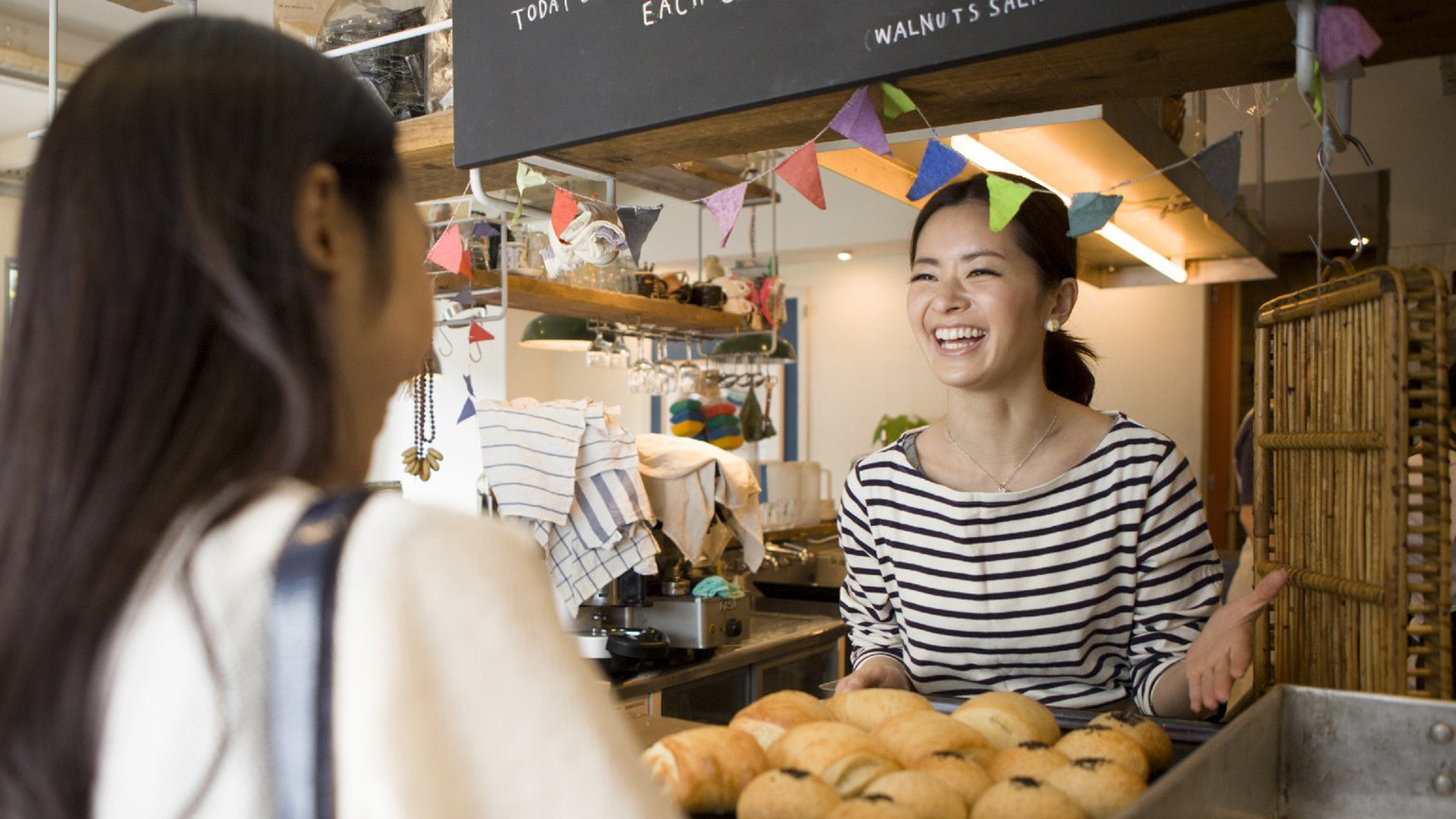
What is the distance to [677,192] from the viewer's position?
3324 millimetres

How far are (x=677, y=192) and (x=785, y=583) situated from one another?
1.63 metres

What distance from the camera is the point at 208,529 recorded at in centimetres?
53

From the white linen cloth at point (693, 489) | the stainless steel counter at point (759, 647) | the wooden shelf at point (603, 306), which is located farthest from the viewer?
the wooden shelf at point (603, 306)

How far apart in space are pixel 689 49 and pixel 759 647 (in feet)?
7.23

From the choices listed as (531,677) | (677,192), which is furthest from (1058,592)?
(677,192)

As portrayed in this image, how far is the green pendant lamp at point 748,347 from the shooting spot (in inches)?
188

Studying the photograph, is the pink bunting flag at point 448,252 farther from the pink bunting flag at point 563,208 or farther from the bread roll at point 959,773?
the bread roll at point 959,773

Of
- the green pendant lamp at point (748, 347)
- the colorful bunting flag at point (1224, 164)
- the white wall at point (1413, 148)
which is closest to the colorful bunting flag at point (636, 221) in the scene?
the colorful bunting flag at point (1224, 164)

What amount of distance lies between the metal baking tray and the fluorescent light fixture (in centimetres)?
89

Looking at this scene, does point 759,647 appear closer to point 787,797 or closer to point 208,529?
point 787,797

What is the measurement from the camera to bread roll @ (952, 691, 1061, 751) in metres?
1.13

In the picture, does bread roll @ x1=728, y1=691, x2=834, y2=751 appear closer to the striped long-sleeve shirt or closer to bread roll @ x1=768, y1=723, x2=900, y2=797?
bread roll @ x1=768, y1=723, x2=900, y2=797

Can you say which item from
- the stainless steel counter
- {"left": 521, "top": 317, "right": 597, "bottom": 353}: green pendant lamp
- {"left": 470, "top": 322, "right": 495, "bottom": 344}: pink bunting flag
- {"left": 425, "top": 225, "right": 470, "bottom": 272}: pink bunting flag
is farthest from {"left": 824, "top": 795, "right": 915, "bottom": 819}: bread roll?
{"left": 521, "top": 317, "right": 597, "bottom": 353}: green pendant lamp

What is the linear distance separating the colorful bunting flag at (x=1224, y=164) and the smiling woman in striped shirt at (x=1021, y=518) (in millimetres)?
322
